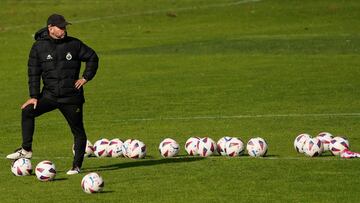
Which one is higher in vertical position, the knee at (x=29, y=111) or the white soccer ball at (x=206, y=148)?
the knee at (x=29, y=111)

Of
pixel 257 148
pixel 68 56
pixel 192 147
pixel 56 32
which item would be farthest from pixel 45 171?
pixel 257 148

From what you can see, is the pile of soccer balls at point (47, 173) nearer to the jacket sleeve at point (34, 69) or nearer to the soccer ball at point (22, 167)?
the soccer ball at point (22, 167)

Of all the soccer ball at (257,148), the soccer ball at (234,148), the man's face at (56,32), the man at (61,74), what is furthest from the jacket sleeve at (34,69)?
the soccer ball at (257,148)

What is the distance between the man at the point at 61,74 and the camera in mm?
21953

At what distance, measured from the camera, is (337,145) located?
23781 millimetres

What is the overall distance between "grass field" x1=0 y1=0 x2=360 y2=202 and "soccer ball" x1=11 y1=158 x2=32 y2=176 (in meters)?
0.17

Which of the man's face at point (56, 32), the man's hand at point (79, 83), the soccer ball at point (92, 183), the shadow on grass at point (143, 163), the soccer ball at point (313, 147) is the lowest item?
the soccer ball at point (92, 183)

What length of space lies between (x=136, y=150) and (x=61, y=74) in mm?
3146

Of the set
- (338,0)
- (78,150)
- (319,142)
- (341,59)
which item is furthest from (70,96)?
(338,0)

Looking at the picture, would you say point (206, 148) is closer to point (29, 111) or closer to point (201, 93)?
point (29, 111)

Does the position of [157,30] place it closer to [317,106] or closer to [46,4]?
[46,4]

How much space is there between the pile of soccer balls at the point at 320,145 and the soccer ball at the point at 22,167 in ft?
18.6

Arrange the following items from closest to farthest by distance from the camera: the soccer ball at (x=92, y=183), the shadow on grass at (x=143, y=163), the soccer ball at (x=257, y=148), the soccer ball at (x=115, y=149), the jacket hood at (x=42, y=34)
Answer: the soccer ball at (x=92, y=183) → the jacket hood at (x=42, y=34) → the shadow on grass at (x=143, y=163) → the soccer ball at (x=257, y=148) → the soccer ball at (x=115, y=149)

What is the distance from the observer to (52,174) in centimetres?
2131
